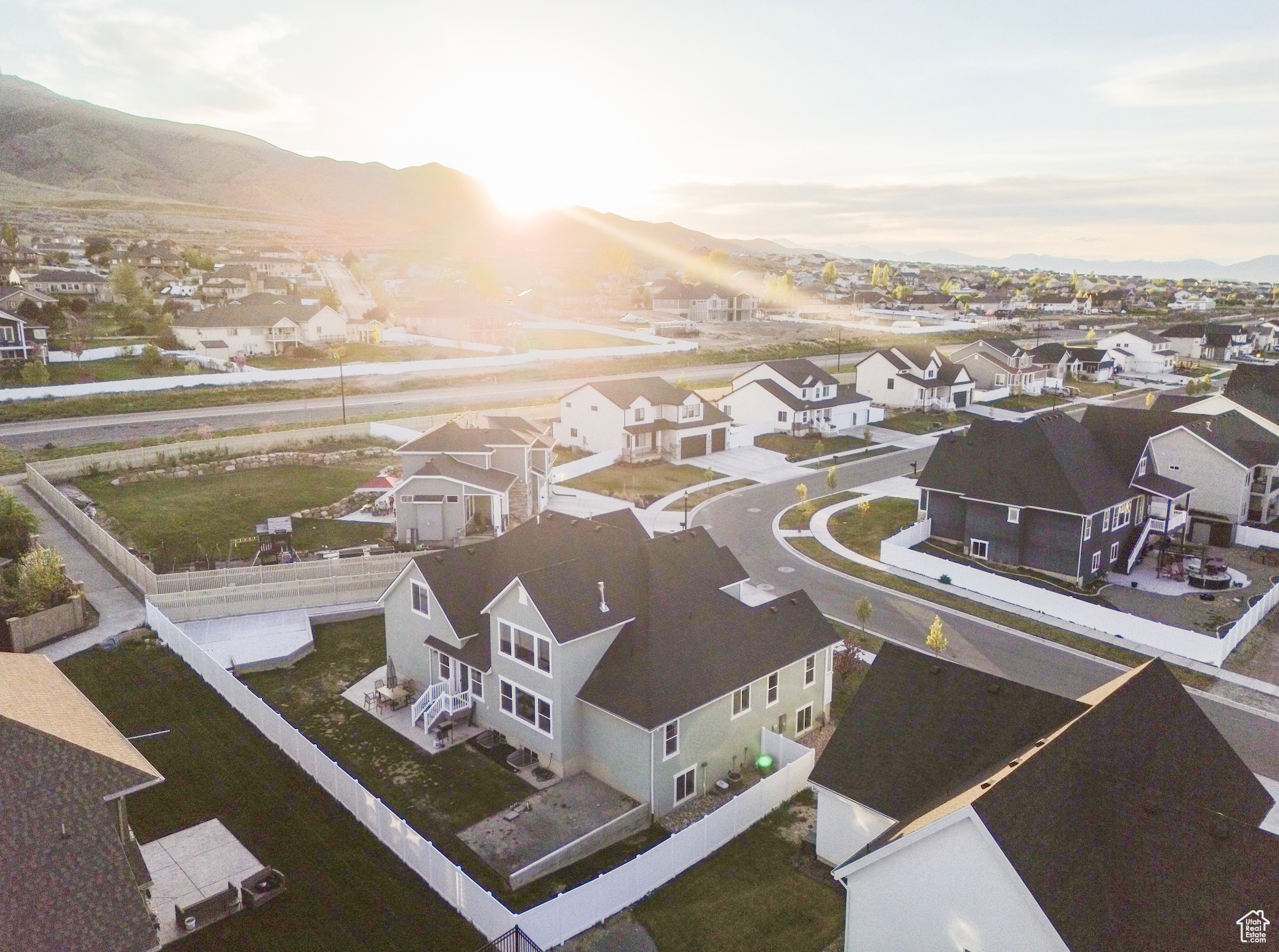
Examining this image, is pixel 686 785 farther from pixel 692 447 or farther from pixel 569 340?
pixel 569 340

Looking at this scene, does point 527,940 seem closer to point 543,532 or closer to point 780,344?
point 543,532

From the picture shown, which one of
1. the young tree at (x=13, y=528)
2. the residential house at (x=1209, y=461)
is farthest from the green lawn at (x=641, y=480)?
the young tree at (x=13, y=528)

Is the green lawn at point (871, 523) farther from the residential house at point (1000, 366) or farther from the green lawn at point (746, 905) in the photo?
the residential house at point (1000, 366)

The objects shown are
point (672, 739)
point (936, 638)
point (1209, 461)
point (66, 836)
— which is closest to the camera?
point (66, 836)

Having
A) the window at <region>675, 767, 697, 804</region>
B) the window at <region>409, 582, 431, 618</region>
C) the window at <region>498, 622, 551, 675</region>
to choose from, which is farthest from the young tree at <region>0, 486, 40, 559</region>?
the window at <region>675, 767, 697, 804</region>

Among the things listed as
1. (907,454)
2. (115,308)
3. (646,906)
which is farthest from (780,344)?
(646,906)

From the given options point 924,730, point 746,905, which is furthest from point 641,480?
point 746,905
